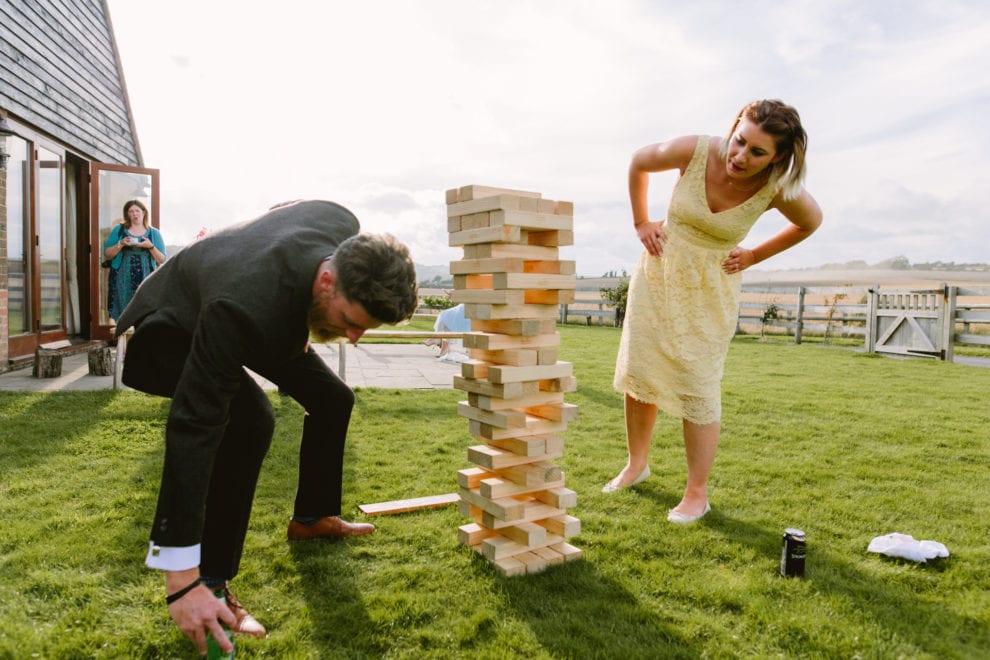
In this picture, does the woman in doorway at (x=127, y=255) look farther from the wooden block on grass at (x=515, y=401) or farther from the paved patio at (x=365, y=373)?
the wooden block on grass at (x=515, y=401)

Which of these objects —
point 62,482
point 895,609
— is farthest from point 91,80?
point 895,609

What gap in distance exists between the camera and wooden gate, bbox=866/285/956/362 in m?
12.1

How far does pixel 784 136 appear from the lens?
288 centimetres

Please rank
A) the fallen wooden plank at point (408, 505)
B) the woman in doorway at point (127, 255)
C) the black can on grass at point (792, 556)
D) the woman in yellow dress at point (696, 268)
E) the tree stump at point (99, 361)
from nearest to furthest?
1. the black can on grass at point (792, 556)
2. the woman in yellow dress at point (696, 268)
3. the fallen wooden plank at point (408, 505)
4. the woman in doorway at point (127, 255)
5. the tree stump at point (99, 361)

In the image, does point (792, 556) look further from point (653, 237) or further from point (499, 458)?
point (653, 237)

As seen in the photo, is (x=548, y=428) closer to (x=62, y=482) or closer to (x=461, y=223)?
(x=461, y=223)

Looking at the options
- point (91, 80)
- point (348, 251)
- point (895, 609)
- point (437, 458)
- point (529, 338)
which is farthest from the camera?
point (91, 80)

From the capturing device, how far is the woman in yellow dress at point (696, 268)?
3184mm

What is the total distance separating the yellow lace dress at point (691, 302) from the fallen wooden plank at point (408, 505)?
1.21 metres

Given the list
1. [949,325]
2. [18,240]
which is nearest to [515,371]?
[18,240]

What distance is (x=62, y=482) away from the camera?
3592 mm

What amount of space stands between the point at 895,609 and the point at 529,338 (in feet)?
5.54

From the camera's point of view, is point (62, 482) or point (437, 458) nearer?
point (62, 482)

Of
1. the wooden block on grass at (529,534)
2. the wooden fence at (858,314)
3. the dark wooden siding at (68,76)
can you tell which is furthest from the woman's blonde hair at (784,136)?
the wooden fence at (858,314)
